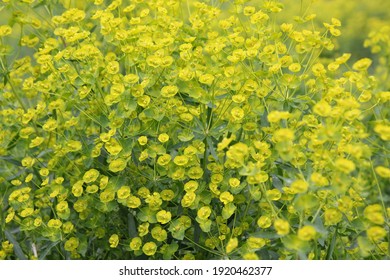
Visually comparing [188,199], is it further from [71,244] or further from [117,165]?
[71,244]

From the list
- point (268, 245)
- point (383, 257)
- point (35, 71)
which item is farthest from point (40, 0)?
point (383, 257)

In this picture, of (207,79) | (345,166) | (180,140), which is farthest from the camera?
(180,140)

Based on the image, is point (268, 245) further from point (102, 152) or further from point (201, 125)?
point (102, 152)

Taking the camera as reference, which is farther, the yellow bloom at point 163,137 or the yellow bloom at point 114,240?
the yellow bloom at point 114,240

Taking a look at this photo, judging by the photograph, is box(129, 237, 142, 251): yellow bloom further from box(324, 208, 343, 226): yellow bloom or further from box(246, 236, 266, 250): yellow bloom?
box(324, 208, 343, 226): yellow bloom

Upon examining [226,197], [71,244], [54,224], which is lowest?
[71,244]

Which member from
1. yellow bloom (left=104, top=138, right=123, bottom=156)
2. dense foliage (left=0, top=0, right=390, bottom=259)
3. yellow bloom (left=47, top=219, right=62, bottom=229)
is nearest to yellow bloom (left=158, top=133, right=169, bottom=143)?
dense foliage (left=0, top=0, right=390, bottom=259)

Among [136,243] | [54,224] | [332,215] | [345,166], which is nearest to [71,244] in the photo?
[54,224]

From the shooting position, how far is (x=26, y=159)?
2.76m

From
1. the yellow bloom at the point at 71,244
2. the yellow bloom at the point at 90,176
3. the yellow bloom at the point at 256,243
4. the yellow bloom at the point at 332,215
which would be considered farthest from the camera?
the yellow bloom at the point at 71,244

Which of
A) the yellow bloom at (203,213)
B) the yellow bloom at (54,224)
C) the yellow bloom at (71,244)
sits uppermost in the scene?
the yellow bloom at (203,213)

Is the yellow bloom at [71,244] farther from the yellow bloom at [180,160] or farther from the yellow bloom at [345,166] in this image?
the yellow bloom at [345,166]

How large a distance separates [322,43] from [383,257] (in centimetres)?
86

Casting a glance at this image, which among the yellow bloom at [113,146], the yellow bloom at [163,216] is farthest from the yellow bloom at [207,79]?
the yellow bloom at [163,216]
